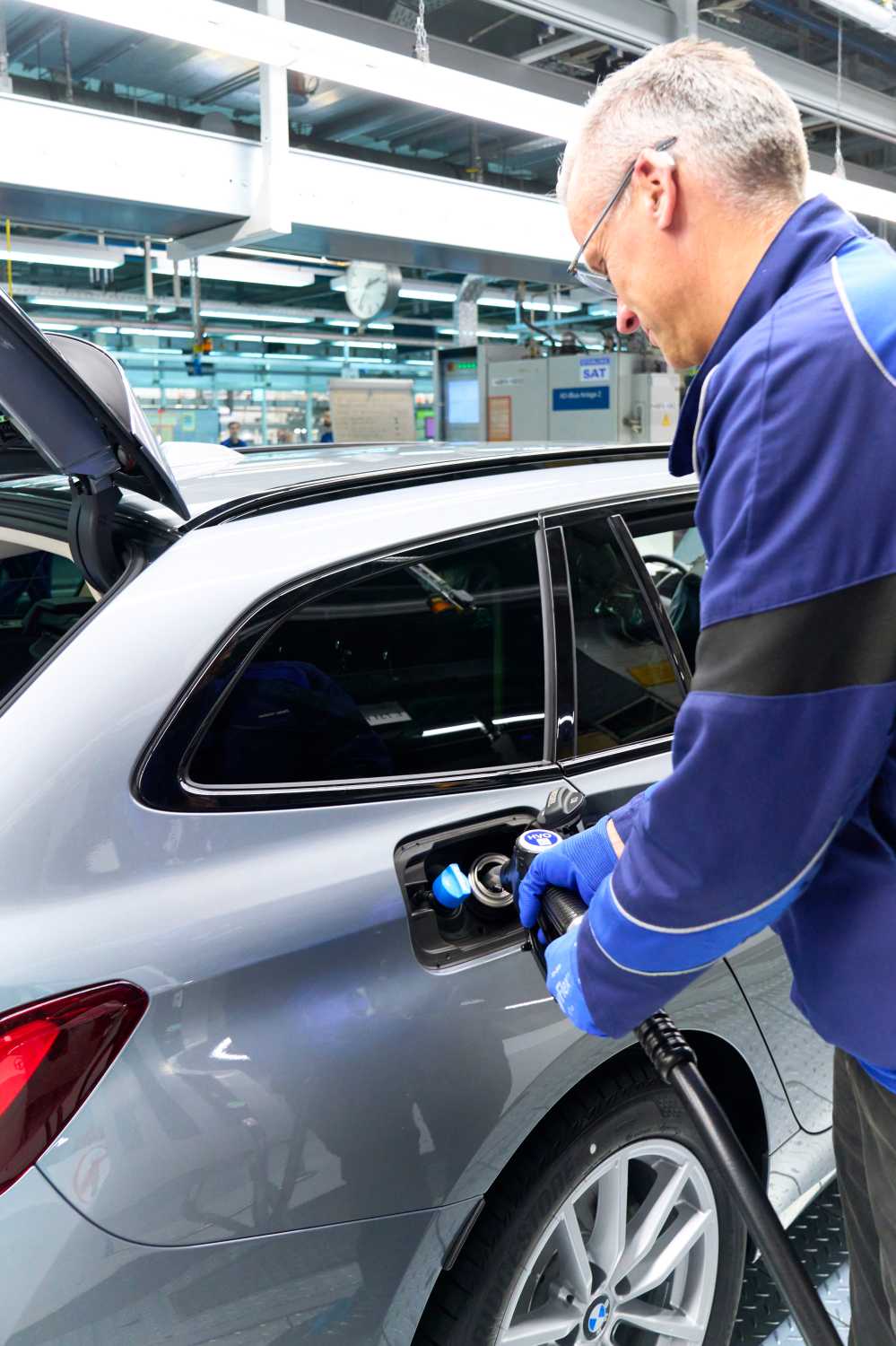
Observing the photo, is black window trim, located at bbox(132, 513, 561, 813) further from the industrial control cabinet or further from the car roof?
the industrial control cabinet

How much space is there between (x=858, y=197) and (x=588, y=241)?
6707mm

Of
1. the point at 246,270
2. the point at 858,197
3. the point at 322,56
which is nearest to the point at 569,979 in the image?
the point at 322,56

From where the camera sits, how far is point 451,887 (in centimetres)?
128

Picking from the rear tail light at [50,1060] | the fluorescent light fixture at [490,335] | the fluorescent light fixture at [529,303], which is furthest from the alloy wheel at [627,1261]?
the fluorescent light fixture at [490,335]

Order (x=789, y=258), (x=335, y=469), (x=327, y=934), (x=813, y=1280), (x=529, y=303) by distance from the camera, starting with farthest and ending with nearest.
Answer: (x=529, y=303)
(x=813, y=1280)
(x=335, y=469)
(x=327, y=934)
(x=789, y=258)

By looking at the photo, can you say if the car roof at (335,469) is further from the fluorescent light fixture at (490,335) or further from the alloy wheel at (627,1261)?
the fluorescent light fixture at (490,335)

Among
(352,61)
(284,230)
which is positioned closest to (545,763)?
(352,61)

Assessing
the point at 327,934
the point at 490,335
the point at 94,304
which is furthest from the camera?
the point at 490,335

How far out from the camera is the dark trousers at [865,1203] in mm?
1141

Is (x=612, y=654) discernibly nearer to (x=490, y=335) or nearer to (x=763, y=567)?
(x=763, y=567)

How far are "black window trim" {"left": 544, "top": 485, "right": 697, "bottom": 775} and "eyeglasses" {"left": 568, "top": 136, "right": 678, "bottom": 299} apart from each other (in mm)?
347

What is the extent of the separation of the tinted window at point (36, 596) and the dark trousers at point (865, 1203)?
148 cm

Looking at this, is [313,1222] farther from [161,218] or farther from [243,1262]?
[161,218]

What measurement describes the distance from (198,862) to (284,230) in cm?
568
